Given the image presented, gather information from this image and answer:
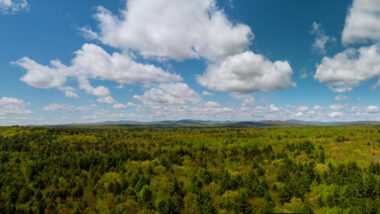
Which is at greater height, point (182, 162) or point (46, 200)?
point (182, 162)

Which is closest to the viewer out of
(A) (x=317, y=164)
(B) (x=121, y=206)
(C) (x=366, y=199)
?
(C) (x=366, y=199)

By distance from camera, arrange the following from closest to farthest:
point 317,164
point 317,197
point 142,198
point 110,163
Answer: point 317,197 < point 142,198 < point 317,164 < point 110,163

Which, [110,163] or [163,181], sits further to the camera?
[110,163]

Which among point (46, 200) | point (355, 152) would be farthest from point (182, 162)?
point (355, 152)

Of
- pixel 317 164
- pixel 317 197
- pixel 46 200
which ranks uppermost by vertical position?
pixel 317 164

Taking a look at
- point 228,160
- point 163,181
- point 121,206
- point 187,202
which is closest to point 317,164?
point 228,160

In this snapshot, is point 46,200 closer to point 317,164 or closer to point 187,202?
point 187,202
